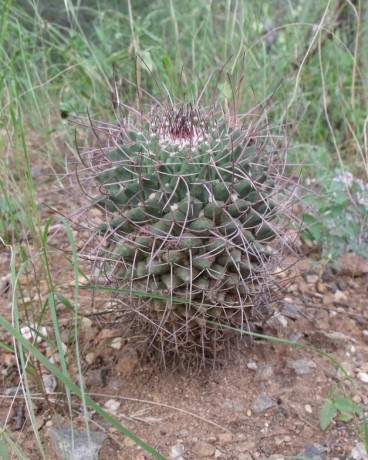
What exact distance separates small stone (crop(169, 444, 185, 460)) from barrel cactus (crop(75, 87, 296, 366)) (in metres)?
0.21

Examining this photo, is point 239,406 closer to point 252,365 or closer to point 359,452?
point 252,365

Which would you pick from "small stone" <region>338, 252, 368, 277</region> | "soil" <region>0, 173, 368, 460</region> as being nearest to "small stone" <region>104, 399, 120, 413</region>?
"soil" <region>0, 173, 368, 460</region>

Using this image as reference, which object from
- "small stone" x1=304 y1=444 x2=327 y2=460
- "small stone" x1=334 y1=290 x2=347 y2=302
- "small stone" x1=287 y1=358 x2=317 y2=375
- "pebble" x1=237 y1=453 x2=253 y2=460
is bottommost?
"small stone" x1=334 y1=290 x2=347 y2=302

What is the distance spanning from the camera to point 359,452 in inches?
52.3

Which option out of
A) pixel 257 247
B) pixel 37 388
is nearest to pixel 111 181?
pixel 257 247

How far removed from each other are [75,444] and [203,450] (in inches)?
11.3

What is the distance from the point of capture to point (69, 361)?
1600mm

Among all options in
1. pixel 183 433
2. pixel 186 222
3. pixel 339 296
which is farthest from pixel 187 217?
pixel 339 296

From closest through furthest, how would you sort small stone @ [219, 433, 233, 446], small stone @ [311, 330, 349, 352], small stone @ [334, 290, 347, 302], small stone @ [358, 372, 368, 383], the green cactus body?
the green cactus body
small stone @ [219, 433, 233, 446]
small stone @ [358, 372, 368, 383]
small stone @ [311, 330, 349, 352]
small stone @ [334, 290, 347, 302]

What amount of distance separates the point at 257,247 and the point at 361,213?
831mm

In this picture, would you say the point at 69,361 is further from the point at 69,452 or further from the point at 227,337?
the point at 227,337

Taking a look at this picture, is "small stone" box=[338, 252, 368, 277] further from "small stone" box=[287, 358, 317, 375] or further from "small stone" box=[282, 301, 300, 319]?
"small stone" box=[287, 358, 317, 375]

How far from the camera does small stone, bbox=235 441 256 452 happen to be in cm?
137

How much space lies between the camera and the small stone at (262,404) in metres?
1.49
